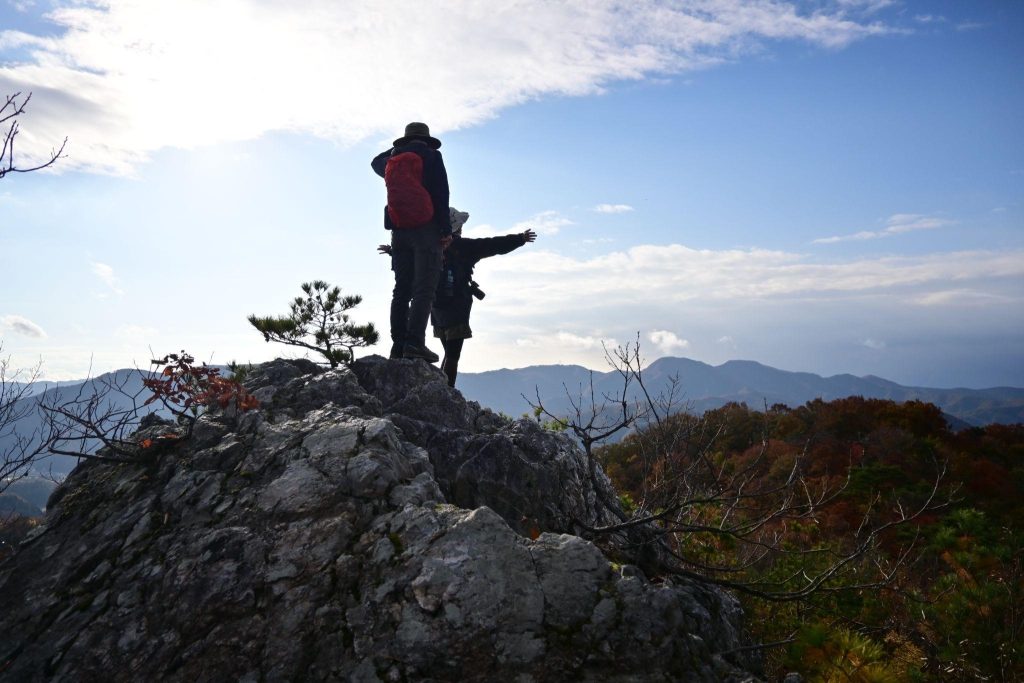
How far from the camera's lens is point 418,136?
27.1ft

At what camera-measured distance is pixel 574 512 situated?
18.3 ft

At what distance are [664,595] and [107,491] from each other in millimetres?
4920

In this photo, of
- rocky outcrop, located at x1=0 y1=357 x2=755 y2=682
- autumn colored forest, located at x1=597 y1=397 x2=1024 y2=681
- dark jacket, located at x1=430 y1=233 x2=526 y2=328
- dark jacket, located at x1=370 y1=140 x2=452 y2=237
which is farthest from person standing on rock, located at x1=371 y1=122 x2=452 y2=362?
autumn colored forest, located at x1=597 y1=397 x2=1024 y2=681

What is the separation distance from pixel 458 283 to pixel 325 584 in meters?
5.87

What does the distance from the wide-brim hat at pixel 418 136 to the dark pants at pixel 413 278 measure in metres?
1.29

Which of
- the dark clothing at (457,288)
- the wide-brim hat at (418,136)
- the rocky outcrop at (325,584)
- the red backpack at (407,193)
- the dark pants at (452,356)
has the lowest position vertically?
the rocky outcrop at (325,584)

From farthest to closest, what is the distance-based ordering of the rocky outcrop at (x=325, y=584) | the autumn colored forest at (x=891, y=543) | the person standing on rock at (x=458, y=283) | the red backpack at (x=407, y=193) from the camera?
the person standing on rock at (x=458, y=283), the red backpack at (x=407, y=193), the autumn colored forest at (x=891, y=543), the rocky outcrop at (x=325, y=584)

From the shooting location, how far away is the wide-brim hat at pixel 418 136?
27.0ft

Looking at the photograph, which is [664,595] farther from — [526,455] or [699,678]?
[526,455]

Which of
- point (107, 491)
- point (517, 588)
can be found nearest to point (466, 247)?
point (107, 491)

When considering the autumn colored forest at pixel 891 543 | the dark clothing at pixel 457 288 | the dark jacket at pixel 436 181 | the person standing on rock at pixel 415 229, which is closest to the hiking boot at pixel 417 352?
the person standing on rock at pixel 415 229

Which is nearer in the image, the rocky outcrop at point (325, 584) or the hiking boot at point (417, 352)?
the rocky outcrop at point (325, 584)

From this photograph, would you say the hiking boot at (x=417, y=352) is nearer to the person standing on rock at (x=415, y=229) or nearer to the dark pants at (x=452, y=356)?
the person standing on rock at (x=415, y=229)

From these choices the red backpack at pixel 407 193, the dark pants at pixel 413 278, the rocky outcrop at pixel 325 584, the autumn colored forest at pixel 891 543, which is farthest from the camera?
the dark pants at pixel 413 278
